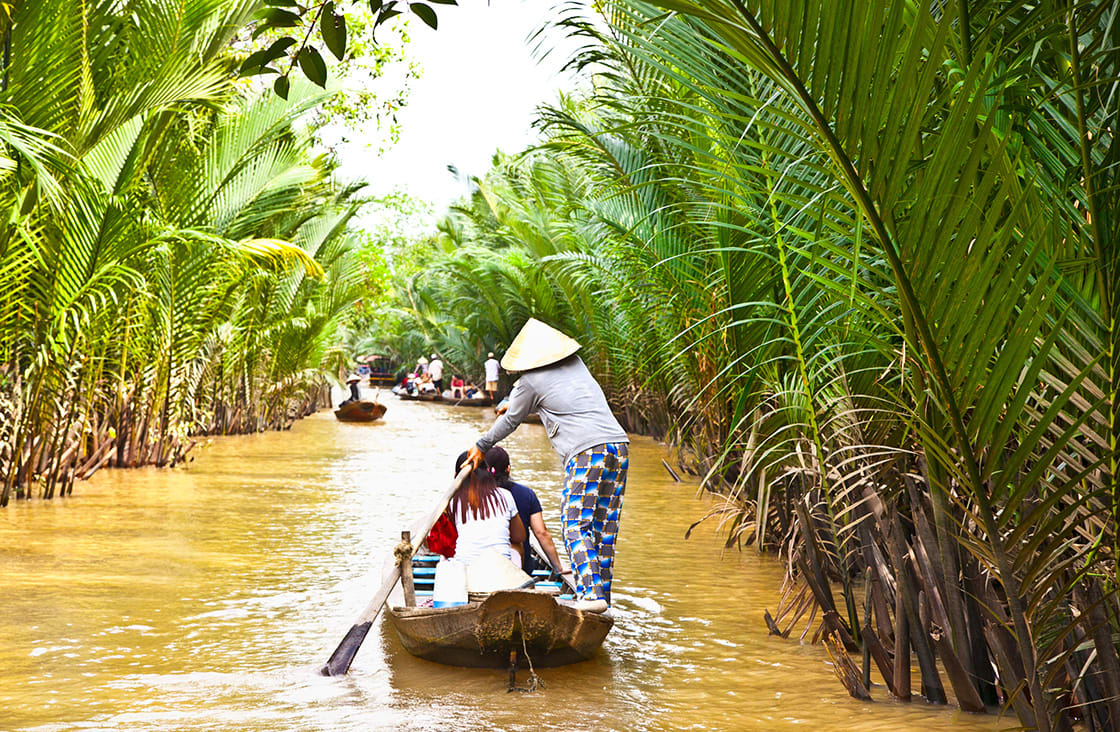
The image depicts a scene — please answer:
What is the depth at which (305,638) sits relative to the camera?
18.3ft

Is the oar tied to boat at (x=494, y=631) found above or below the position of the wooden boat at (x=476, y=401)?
below

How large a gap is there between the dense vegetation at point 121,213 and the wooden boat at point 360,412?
9347mm

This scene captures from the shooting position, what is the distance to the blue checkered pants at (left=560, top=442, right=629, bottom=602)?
5.40m

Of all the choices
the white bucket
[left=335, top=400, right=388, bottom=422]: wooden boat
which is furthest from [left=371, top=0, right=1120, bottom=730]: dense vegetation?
[left=335, top=400, right=388, bottom=422]: wooden boat

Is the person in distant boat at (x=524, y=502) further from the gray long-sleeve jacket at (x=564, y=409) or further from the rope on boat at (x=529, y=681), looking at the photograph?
the rope on boat at (x=529, y=681)

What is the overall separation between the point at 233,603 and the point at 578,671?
2376 mm

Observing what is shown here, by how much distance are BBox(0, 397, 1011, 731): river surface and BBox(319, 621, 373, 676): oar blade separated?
0.04 meters

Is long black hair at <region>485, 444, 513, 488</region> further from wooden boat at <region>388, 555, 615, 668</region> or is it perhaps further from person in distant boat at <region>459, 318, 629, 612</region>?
wooden boat at <region>388, 555, 615, 668</region>

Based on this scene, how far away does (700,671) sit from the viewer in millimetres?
5074

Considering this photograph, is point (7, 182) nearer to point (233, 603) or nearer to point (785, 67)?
point (233, 603)

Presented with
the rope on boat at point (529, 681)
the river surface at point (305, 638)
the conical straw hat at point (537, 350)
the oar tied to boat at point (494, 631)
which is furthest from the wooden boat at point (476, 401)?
the rope on boat at point (529, 681)

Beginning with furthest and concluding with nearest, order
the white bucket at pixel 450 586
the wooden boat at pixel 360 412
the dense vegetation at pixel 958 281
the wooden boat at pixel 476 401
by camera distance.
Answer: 1. the wooden boat at pixel 476 401
2. the wooden boat at pixel 360 412
3. the white bucket at pixel 450 586
4. the dense vegetation at pixel 958 281

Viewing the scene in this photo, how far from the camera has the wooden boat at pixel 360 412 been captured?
79.2 ft

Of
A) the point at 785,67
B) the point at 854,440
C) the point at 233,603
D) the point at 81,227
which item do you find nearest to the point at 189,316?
the point at 81,227
